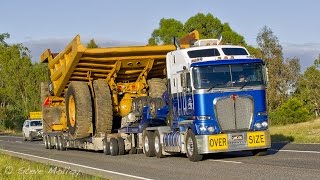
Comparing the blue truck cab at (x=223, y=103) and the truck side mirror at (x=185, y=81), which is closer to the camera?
the blue truck cab at (x=223, y=103)

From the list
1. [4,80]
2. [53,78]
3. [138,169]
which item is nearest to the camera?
[138,169]

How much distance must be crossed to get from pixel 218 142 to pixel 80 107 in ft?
27.1

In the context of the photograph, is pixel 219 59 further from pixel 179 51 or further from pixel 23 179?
pixel 23 179

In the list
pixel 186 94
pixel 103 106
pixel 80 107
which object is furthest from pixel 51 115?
pixel 186 94

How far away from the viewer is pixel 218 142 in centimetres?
1906

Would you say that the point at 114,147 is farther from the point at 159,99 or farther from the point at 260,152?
the point at 260,152

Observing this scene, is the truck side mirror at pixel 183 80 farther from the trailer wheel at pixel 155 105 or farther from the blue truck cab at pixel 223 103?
the trailer wheel at pixel 155 105

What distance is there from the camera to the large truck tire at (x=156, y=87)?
26203 mm

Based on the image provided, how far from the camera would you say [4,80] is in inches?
3349

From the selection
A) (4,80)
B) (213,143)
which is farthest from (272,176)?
(4,80)

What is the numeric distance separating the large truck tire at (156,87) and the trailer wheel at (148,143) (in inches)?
112

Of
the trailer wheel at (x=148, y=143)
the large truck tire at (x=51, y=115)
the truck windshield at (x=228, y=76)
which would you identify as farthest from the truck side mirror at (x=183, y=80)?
the large truck tire at (x=51, y=115)

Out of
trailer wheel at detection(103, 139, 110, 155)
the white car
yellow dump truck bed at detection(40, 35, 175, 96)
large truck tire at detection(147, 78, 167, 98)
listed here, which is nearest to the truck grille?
yellow dump truck bed at detection(40, 35, 175, 96)

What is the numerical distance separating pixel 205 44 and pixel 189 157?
3690 mm
